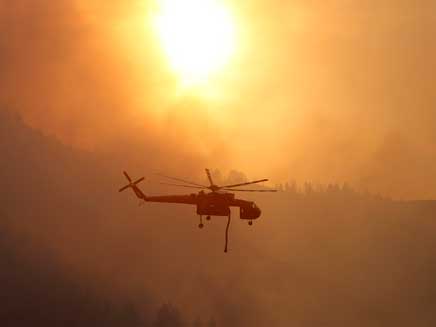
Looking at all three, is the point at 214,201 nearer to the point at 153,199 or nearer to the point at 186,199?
the point at 186,199

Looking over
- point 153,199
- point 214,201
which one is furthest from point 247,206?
point 153,199

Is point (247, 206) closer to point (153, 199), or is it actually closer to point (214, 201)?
point (214, 201)

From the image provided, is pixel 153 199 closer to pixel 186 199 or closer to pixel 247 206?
pixel 186 199

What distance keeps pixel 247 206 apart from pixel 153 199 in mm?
12100

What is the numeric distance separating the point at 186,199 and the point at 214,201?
413cm

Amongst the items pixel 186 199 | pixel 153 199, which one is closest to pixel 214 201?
pixel 186 199

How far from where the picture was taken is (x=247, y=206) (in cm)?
7406

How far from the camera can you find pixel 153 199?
245ft

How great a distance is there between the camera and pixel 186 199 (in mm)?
73062

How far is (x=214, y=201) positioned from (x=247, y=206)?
5.30 m

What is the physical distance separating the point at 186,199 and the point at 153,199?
4.58m

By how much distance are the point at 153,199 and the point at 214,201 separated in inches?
341
